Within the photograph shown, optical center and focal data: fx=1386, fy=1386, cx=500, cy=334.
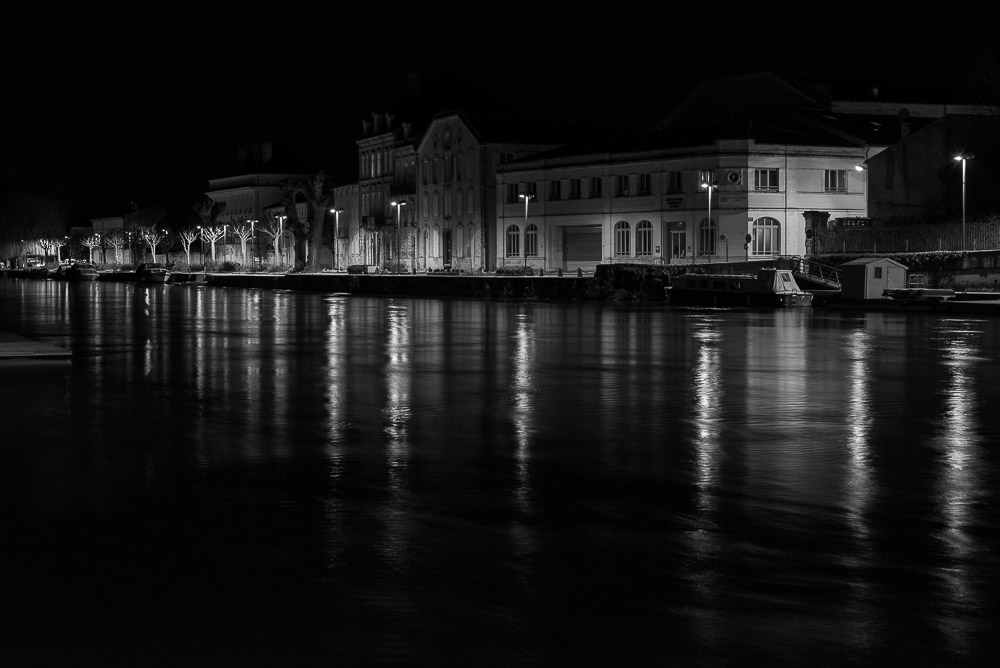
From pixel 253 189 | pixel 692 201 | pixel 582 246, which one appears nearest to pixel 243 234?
pixel 253 189

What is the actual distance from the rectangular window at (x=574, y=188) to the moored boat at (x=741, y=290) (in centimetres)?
2804

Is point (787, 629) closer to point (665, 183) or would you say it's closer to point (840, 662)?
point (840, 662)

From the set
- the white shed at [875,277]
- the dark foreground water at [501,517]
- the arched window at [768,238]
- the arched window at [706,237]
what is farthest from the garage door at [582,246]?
the dark foreground water at [501,517]

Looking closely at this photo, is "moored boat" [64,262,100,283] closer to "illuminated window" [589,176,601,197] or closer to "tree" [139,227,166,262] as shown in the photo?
"tree" [139,227,166,262]

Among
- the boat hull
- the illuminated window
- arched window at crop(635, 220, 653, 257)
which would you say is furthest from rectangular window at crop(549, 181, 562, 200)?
the boat hull

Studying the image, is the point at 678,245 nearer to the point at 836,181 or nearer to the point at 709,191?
the point at 709,191

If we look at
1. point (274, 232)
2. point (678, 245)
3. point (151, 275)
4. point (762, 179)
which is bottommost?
point (151, 275)

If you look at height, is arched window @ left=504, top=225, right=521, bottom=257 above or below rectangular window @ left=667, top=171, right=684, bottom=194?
below

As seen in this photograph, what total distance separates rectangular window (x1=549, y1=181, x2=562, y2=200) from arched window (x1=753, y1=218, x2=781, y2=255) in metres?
16.6

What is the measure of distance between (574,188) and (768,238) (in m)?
15.7

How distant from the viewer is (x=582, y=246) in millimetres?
89750

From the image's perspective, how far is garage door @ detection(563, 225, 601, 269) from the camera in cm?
8831

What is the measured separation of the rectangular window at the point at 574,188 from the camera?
291 feet

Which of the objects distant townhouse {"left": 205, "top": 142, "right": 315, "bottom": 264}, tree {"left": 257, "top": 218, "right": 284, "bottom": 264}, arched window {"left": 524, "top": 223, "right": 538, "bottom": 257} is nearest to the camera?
arched window {"left": 524, "top": 223, "right": 538, "bottom": 257}
